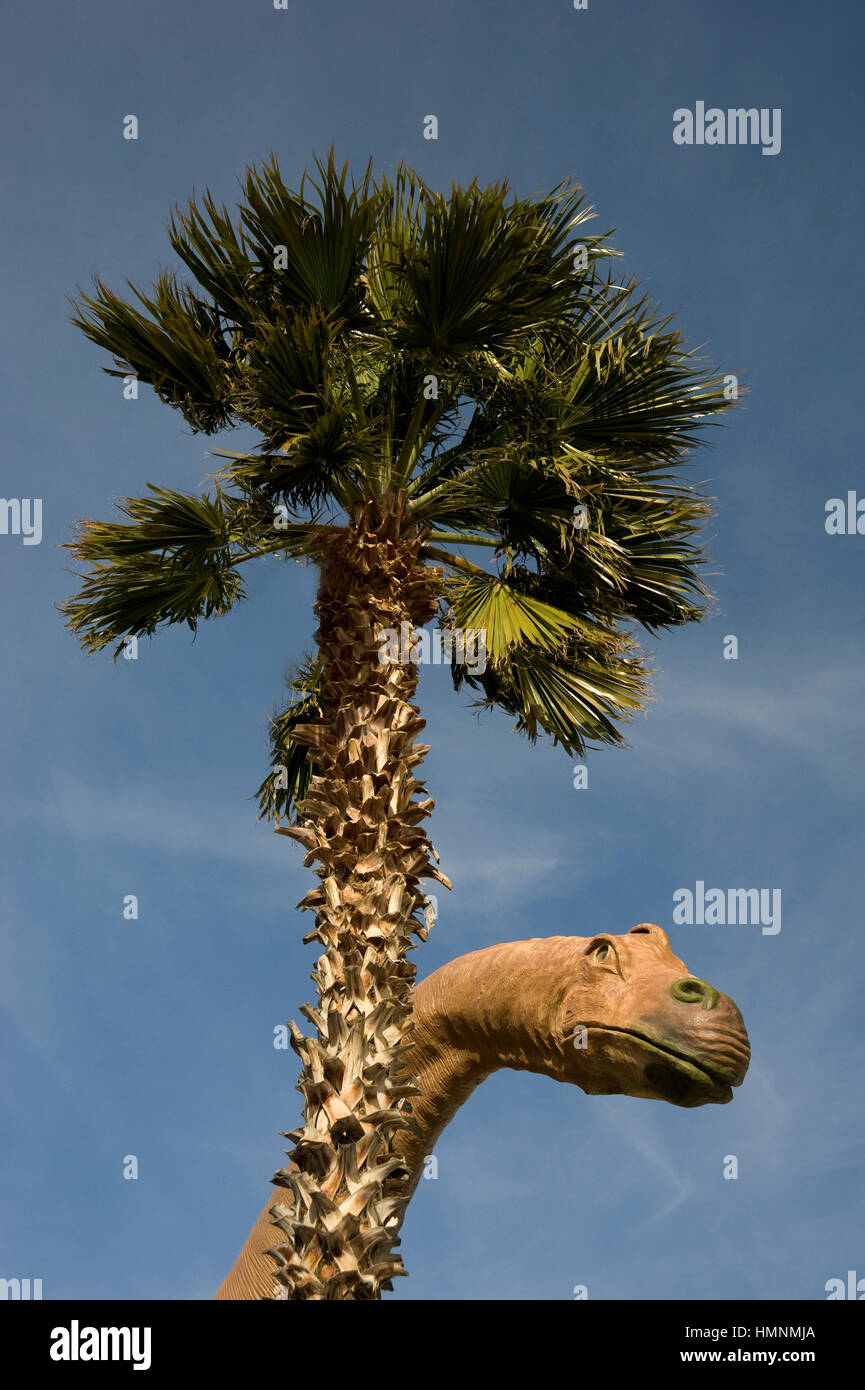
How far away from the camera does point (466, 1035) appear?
8.09 meters

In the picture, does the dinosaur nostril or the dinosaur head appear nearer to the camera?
the dinosaur head

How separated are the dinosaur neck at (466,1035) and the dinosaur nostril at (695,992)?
3.28 ft

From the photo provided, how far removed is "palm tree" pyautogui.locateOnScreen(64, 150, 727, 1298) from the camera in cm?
664

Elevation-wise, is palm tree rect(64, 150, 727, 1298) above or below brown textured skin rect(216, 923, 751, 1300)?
above

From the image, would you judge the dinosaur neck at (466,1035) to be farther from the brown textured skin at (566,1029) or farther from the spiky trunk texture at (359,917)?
the spiky trunk texture at (359,917)

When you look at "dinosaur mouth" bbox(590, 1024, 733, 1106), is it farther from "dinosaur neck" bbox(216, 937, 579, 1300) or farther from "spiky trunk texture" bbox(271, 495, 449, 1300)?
"spiky trunk texture" bbox(271, 495, 449, 1300)

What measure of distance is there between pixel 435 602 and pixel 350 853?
187 centimetres

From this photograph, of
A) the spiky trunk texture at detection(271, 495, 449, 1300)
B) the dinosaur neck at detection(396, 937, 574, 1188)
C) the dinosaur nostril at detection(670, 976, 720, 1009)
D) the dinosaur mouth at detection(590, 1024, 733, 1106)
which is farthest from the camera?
the dinosaur neck at detection(396, 937, 574, 1188)

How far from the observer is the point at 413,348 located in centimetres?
743

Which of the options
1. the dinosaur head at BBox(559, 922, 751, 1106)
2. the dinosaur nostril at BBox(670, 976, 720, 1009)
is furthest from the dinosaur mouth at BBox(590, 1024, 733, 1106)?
the dinosaur nostril at BBox(670, 976, 720, 1009)

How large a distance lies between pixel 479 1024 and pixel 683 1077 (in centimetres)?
203

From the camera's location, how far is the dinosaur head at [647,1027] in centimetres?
620

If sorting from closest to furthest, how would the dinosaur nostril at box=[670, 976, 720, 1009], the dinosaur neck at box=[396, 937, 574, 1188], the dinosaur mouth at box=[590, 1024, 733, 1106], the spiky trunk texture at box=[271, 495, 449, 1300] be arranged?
the spiky trunk texture at box=[271, 495, 449, 1300], the dinosaur mouth at box=[590, 1024, 733, 1106], the dinosaur nostril at box=[670, 976, 720, 1009], the dinosaur neck at box=[396, 937, 574, 1188]
